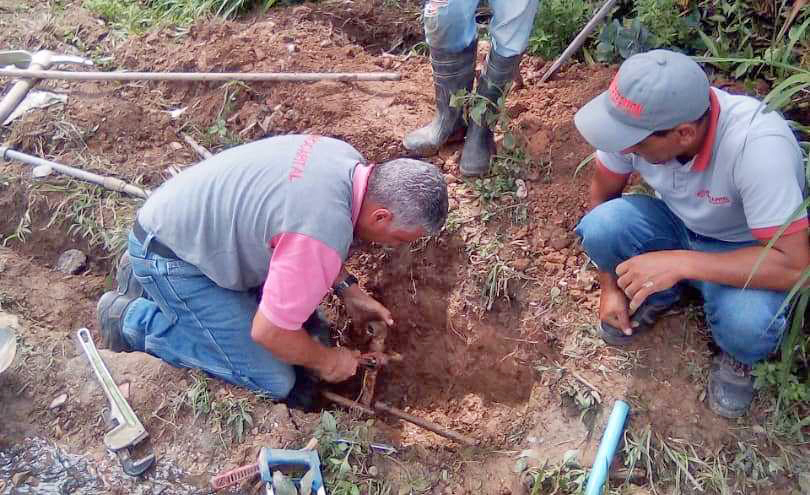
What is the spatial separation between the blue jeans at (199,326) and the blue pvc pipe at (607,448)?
126 centimetres

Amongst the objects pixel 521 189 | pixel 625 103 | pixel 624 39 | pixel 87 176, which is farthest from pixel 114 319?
pixel 624 39

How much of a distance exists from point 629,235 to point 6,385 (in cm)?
249

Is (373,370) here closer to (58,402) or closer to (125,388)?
(125,388)

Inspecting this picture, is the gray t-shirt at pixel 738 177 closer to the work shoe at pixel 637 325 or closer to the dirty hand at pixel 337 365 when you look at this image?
the work shoe at pixel 637 325

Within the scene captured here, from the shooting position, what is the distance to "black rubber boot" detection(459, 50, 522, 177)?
3021mm

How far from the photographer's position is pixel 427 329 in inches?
126

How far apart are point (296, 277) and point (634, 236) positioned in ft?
4.07

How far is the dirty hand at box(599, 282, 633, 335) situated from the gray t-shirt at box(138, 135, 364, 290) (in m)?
1.02

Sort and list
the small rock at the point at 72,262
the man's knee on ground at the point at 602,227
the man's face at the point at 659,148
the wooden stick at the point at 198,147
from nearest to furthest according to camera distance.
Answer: the man's face at the point at 659,148 < the man's knee on ground at the point at 602,227 < the small rock at the point at 72,262 < the wooden stick at the point at 198,147

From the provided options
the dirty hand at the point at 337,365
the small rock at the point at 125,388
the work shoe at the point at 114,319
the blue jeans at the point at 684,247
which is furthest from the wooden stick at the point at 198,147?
the blue jeans at the point at 684,247

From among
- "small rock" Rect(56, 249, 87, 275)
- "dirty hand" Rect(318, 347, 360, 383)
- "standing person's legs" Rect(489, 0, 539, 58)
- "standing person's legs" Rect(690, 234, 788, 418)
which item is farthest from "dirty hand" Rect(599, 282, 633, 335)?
"small rock" Rect(56, 249, 87, 275)

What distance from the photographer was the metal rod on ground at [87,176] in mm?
3484

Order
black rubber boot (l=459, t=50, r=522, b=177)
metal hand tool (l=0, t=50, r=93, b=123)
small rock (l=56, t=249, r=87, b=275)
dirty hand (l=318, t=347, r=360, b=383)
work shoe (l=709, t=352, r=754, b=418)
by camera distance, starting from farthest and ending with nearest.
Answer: metal hand tool (l=0, t=50, r=93, b=123) → small rock (l=56, t=249, r=87, b=275) → black rubber boot (l=459, t=50, r=522, b=177) → dirty hand (l=318, t=347, r=360, b=383) → work shoe (l=709, t=352, r=754, b=418)

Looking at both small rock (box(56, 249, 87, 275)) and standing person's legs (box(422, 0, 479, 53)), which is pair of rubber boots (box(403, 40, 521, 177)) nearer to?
standing person's legs (box(422, 0, 479, 53))
